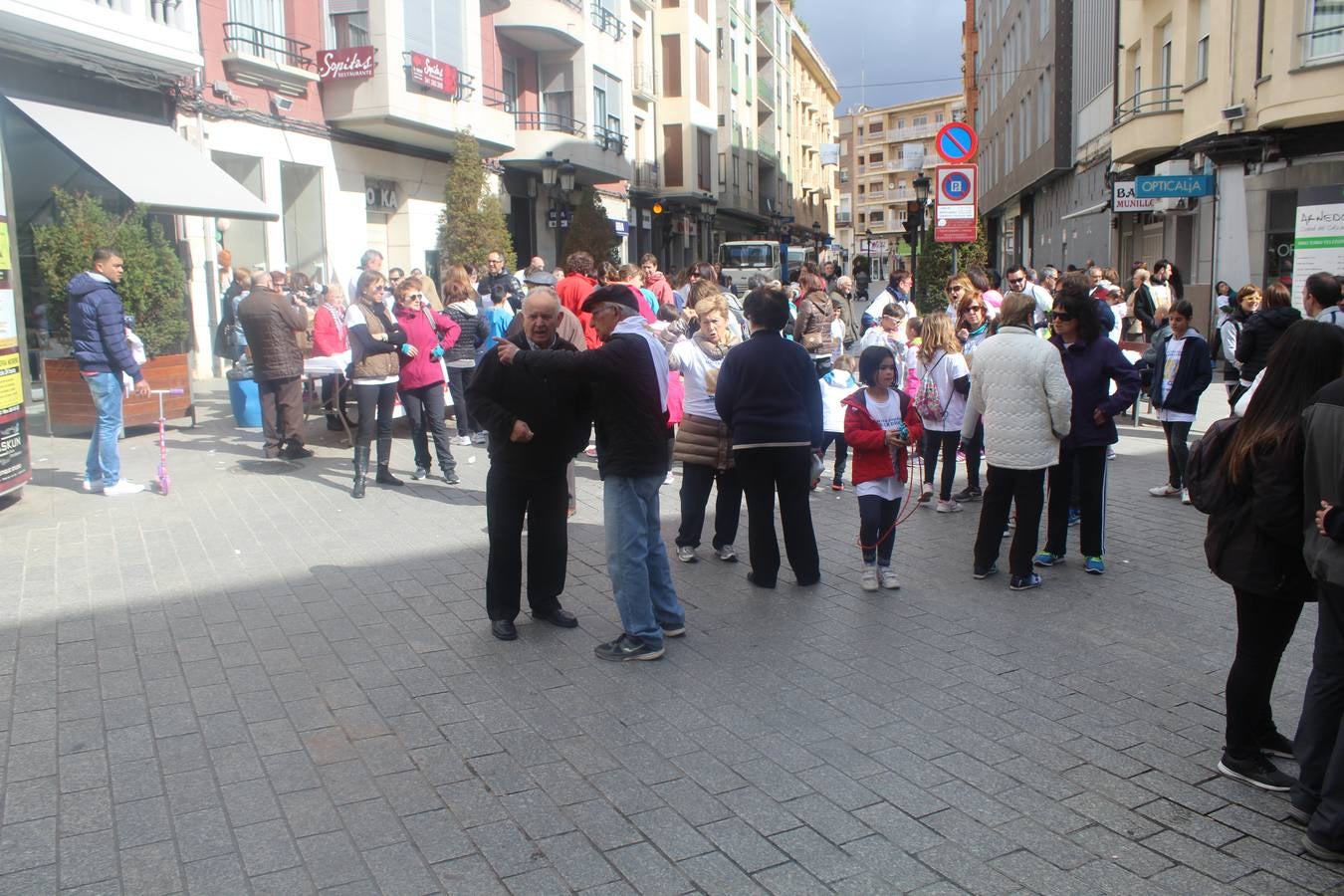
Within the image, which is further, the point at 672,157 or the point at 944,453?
the point at 672,157

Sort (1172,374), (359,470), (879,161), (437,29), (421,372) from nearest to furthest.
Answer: (1172,374) → (359,470) → (421,372) → (437,29) → (879,161)

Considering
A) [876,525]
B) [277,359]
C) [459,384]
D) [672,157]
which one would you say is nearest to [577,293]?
[459,384]

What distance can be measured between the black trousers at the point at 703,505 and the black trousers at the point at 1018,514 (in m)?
1.62

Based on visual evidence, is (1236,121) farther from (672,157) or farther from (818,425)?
(672,157)

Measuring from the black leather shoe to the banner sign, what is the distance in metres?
17.6

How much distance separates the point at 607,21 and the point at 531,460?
29.5m

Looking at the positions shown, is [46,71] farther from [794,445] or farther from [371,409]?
[794,445]

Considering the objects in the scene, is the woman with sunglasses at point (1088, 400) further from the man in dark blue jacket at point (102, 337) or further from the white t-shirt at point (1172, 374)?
the man in dark blue jacket at point (102, 337)

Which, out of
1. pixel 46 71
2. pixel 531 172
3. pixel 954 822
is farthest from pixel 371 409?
pixel 531 172

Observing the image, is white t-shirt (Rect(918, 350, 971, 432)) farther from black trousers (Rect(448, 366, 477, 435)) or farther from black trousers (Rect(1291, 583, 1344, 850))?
black trousers (Rect(1291, 583, 1344, 850))

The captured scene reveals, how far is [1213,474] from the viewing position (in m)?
4.16

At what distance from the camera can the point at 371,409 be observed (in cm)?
960

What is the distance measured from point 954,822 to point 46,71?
1579 cm

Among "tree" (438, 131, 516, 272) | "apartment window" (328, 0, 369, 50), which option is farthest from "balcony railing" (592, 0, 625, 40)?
"apartment window" (328, 0, 369, 50)
